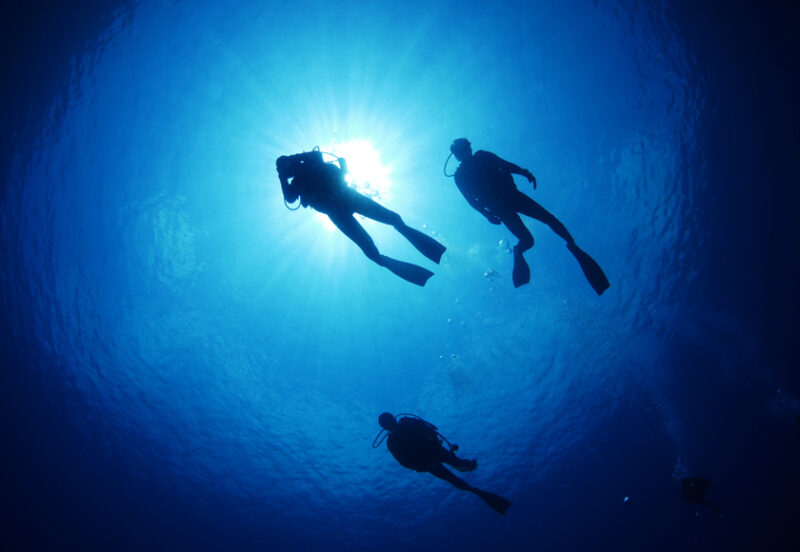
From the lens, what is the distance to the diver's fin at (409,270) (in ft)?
17.4

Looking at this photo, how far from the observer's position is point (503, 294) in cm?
1691

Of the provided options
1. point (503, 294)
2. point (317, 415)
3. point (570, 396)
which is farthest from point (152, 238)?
point (570, 396)

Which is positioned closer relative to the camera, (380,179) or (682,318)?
(380,179)

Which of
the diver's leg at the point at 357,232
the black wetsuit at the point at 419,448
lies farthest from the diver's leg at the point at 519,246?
the black wetsuit at the point at 419,448

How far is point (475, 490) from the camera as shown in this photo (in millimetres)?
6500

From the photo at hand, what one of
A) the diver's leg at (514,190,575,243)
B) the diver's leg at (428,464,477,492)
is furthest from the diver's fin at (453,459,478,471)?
the diver's leg at (514,190,575,243)

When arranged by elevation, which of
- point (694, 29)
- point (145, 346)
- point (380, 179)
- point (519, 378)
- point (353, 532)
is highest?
point (694, 29)

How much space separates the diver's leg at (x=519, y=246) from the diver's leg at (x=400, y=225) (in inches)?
64.9

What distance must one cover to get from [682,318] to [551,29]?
55.3 feet

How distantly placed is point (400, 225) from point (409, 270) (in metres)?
0.68

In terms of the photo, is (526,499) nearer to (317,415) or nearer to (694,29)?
(317,415)

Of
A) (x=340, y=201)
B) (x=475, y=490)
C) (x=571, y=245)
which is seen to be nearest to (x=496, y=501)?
(x=475, y=490)

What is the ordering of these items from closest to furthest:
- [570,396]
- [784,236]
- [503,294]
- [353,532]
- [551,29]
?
1. [551,29]
2. [503,294]
3. [784,236]
4. [570,396]
5. [353,532]

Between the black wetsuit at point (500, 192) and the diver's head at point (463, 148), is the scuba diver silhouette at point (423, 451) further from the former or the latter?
the diver's head at point (463, 148)
